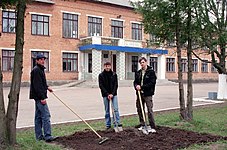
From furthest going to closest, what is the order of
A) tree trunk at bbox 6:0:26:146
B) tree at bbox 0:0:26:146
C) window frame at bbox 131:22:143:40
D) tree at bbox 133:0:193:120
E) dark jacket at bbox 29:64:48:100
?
window frame at bbox 131:22:143:40, tree at bbox 133:0:193:120, dark jacket at bbox 29:64:48:100, tree trunk at bbox 6:0:26:146, tree at bbox 0:0:26:146

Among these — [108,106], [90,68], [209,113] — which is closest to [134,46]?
[90,68]

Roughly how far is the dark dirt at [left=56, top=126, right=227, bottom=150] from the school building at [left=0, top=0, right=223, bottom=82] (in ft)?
81.1

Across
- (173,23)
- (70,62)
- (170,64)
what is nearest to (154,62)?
(170,64)

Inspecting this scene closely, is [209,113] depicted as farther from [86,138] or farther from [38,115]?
[38,115]

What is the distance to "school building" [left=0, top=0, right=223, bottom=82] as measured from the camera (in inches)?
1276

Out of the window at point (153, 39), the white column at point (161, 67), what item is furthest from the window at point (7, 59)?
the window at point (153, 39)

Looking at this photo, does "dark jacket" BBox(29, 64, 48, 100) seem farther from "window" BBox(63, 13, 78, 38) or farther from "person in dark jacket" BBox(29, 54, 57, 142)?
"window" BBox(63, 13, 78, 38)

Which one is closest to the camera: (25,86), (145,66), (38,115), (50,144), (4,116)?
(4,116)

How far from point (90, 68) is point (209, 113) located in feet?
87.2

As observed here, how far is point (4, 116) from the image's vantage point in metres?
5.62

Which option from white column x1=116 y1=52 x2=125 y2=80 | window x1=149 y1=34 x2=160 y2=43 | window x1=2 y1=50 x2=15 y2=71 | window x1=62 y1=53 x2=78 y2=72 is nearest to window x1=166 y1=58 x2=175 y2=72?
white column x1=116 y1=52 x2=125 y2=80

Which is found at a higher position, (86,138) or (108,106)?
(108,106)

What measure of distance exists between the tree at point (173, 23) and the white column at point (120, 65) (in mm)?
27461

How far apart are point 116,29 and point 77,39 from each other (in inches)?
240
